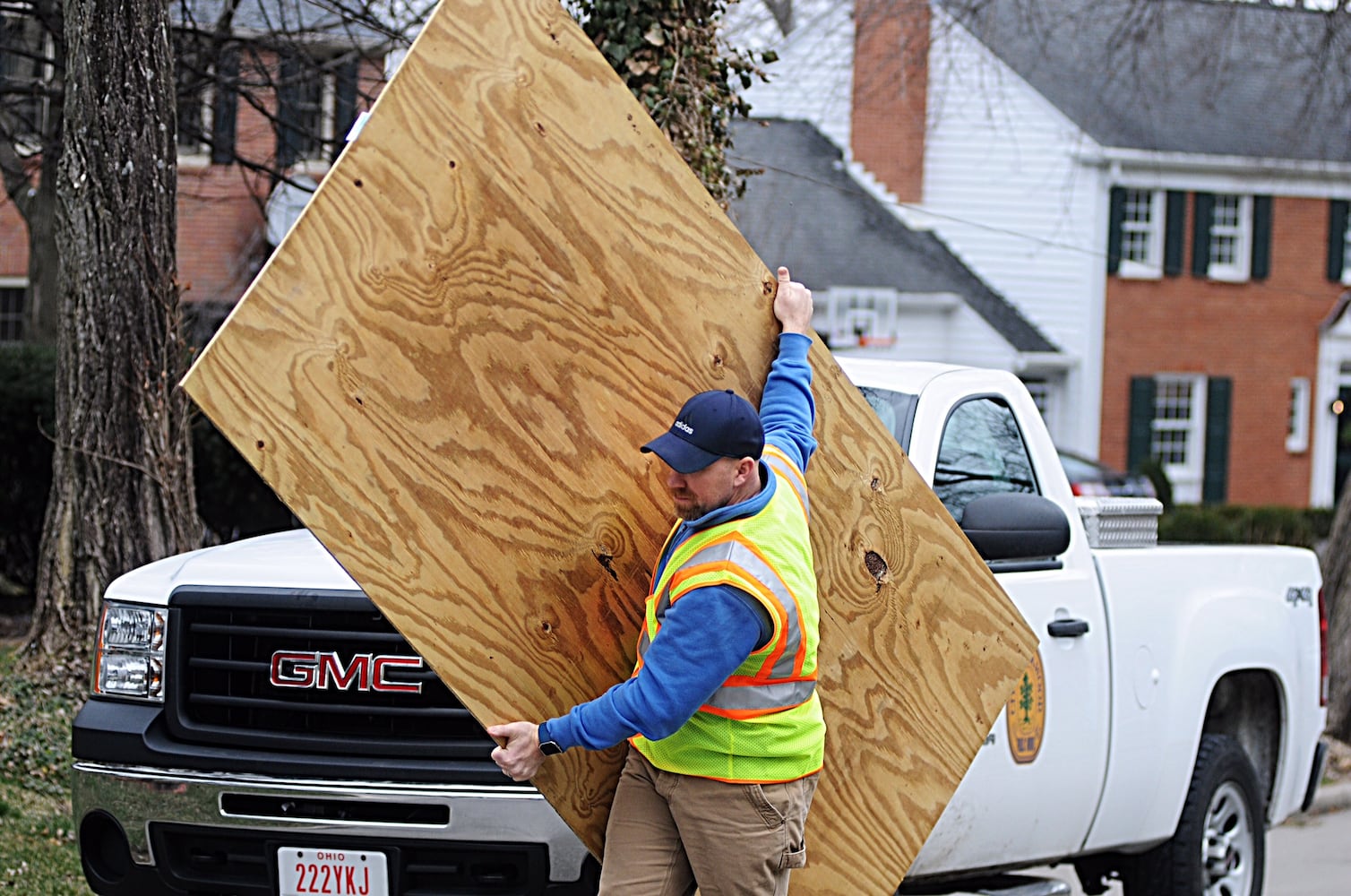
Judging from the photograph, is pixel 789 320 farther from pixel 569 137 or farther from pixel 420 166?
pixel 420 166

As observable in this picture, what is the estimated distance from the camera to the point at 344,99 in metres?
12.4

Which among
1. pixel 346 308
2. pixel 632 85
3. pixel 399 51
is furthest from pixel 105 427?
pixel 346 308

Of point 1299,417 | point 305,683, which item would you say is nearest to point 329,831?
point 305,683

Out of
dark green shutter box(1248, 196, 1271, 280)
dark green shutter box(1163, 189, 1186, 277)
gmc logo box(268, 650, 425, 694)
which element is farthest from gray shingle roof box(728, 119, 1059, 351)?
gmc logo box(268, 650, 425, 694)

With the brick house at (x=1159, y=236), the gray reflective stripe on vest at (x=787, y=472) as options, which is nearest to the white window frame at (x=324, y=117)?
the gray reflective stripe on vest at (x=787, y=472)

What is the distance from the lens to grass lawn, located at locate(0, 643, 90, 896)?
581cm

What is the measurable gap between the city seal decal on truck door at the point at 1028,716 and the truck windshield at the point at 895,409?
835mm

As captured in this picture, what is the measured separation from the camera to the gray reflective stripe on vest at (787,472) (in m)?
3.88

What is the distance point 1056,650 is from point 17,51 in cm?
732

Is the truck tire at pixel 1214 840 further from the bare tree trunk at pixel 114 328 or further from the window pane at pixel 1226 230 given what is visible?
the window pane at pixel 1226 230

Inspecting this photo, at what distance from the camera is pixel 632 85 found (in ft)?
23.8

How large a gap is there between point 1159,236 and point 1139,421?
133 inches

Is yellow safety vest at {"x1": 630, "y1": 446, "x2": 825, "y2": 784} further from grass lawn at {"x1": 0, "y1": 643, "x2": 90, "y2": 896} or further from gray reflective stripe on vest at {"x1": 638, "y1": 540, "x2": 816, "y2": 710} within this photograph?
grass lawn at {"x1": 0, "y1": 643, "x2": 90, "y2": 896}

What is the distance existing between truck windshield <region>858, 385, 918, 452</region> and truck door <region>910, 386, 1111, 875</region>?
0.10 ft
